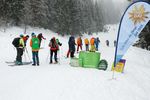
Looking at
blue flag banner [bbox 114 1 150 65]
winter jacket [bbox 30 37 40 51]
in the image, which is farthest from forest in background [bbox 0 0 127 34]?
blue flag banner [bbox 114 1 150 65]

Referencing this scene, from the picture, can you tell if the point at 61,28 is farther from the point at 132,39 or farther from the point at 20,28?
the point at 132,39

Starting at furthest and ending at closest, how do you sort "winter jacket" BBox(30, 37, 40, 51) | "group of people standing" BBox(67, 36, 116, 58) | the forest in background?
the forest in background
"group of people standing" BBox(67, 36, 116, 58)
"winter jacket" BBox(30, 37, 40, 51)

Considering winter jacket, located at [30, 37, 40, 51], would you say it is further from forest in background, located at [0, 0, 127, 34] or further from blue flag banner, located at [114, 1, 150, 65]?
forest in background, located at [0, 0, 127, 34]

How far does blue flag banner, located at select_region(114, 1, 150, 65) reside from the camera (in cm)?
1214

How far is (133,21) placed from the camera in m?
12.4

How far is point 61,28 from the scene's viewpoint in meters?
62.9

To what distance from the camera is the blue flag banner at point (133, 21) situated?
12141 millimetres

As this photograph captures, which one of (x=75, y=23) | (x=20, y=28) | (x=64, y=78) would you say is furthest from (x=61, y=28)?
(x=64, y=78)

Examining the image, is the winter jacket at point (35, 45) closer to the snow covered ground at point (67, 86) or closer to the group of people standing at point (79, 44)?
the snow covered ground at point (67, 86)

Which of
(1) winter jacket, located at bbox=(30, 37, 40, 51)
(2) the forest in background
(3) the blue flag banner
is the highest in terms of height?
(2) the forest in background

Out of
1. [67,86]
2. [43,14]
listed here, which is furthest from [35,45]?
[43,14]

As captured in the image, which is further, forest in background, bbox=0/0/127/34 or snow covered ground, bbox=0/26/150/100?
forest in background, bbox=0/0/127/34

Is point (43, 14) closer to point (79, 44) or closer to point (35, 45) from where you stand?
point (79, 44)

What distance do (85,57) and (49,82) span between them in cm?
513
